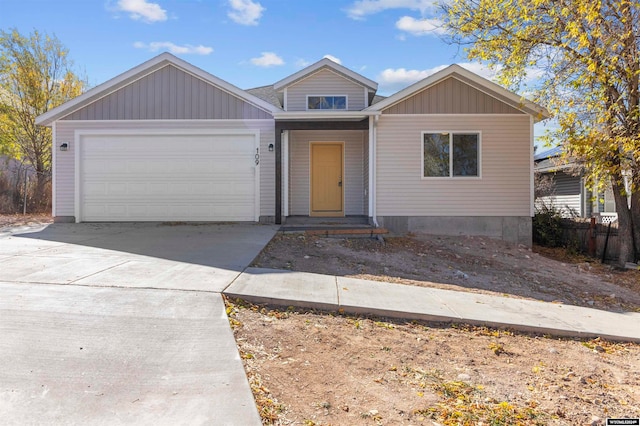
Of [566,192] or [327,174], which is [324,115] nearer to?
[327,174]

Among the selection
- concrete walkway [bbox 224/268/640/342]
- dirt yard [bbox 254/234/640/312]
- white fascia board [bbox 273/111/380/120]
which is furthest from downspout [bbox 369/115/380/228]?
concrete walkway [bbox 224/268/640/342]

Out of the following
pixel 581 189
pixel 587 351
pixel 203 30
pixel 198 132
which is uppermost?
pixel 203 30

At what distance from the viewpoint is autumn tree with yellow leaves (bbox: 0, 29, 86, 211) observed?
15.0 meters

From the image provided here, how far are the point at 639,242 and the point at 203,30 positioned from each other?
1207cm

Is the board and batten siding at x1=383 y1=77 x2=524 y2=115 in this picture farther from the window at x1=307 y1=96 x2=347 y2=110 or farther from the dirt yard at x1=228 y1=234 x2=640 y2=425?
the dirt yard at x1=228 y1=234 x2=640 y2=425

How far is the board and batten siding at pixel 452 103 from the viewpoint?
35.5 feet

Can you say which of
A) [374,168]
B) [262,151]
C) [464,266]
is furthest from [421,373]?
[262,151]

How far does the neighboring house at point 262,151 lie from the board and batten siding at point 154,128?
0.03 metres

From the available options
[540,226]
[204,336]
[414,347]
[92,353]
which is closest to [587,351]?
[414,347]

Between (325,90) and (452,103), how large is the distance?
11.7ft

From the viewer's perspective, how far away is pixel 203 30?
440 inches

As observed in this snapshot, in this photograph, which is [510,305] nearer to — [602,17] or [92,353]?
[92,353]

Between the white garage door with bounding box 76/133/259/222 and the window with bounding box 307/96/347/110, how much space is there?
222cm

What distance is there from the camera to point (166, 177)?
1137cm
